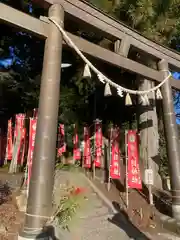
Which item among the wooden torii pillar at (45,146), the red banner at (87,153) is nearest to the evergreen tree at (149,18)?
the red banner at (87,153)

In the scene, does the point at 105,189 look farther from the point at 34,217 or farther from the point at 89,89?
the point at 89,89

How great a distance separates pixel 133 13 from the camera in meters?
9.88

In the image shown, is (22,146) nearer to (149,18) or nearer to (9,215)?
(9,215)

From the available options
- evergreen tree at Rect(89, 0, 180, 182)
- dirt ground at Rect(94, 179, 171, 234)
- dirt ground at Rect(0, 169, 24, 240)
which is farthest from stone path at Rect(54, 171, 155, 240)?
evergreen tree at Rect(89, 0, 180, 182)

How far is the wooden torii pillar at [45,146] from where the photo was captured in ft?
13.4

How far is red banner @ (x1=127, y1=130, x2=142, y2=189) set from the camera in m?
8.06

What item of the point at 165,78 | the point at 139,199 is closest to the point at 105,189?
the point at 139,199

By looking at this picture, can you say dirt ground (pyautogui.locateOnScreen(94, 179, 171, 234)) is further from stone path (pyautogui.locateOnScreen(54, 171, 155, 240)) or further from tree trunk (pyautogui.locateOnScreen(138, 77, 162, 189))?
tree trunk (pyautogui.locateOnScreen(138, 77, 162, 189))

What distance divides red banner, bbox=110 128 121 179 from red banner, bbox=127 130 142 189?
1.99 feet

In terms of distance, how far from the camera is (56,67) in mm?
5000

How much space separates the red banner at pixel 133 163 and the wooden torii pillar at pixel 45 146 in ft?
14.0

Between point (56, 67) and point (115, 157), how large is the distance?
4914 millimetres

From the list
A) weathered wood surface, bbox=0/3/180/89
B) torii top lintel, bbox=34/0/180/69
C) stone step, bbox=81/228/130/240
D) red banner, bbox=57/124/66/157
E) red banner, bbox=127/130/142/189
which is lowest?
stone step, bbox=81/228/130/240

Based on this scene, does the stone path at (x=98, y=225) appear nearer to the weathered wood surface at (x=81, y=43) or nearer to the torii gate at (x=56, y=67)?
the torii gate at (x=56, y=67)
